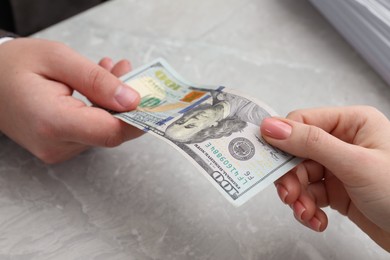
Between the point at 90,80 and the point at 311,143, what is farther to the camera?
the point at 90,80

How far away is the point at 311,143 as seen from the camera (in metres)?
0.65

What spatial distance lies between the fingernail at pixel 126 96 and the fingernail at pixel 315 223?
1.07ft

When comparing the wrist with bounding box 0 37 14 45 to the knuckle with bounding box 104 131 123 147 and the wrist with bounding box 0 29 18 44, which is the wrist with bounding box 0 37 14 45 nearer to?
the wrist with bounding box 0 29 18 44

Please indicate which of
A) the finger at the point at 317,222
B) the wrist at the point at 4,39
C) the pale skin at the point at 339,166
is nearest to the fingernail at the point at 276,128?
the pale skin at the point at 339,166

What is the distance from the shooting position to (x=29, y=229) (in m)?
0.77

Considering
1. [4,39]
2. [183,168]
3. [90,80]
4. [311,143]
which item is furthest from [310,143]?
[4,39]

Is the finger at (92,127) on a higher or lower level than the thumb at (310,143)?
lower

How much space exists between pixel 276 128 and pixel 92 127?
274 millimetres

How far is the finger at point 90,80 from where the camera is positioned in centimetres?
79

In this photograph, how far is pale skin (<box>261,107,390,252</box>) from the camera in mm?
635

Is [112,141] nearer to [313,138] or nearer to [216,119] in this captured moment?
[216,119]

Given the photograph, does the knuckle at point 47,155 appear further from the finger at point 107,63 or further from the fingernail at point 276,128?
the fingernail at point 276,128

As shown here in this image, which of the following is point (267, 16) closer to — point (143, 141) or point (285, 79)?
point (285, 79)

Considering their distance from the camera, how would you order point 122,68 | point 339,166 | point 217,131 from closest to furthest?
point 339,166, point 217,131, point 122,68
